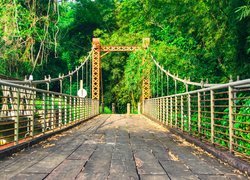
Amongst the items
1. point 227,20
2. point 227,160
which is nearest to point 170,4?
point 227,20

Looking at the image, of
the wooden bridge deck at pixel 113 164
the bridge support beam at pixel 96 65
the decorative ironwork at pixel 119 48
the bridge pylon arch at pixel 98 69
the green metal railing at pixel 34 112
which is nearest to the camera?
the wooden bridge deck at pixel 113 164

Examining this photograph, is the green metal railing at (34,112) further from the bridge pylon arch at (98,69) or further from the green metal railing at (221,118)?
the bridge pylon arch at (98,69)

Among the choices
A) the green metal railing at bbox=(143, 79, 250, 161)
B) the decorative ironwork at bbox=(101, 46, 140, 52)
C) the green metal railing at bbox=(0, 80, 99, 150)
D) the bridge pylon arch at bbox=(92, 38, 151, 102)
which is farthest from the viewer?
the decorative ironwork at bbox=(101, 46, 140, 52)

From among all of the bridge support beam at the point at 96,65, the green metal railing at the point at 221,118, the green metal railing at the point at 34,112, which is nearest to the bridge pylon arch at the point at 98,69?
the bridge support beam at the point at 96,65

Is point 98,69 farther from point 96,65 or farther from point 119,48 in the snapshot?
point 119,48

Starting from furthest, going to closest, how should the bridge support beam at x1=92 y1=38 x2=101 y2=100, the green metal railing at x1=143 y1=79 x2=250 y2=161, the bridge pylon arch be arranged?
the bridge support beam at x1=92 y1=38 x2=101 y2=100 → the bridge pylon arch → the green metal railing at x1=143 y1=79 x2=250 y2=161

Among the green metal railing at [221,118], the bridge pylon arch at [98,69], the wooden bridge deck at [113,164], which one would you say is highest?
the bridge pylon arch at [98,69]

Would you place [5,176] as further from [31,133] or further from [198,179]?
[31,133]

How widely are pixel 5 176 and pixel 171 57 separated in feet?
42.4

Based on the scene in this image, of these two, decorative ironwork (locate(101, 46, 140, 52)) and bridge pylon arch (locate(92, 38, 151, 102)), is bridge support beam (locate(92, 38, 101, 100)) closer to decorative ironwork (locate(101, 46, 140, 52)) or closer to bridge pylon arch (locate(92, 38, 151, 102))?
bridge pylon arch (locate(92, 38, 151, 102))

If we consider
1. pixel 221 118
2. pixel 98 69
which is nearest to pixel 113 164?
pixel 221 118

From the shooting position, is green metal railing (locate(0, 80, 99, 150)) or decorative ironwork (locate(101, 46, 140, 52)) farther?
decorative ironwork (locate(101, 46, 140, 52))

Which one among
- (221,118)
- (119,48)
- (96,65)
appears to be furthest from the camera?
(96,65)

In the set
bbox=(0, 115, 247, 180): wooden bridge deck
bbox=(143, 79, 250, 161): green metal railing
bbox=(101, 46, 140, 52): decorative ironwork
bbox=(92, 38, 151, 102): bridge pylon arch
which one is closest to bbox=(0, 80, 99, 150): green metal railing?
bbox=(0, 115, 247, 180): wooden bridge deck
